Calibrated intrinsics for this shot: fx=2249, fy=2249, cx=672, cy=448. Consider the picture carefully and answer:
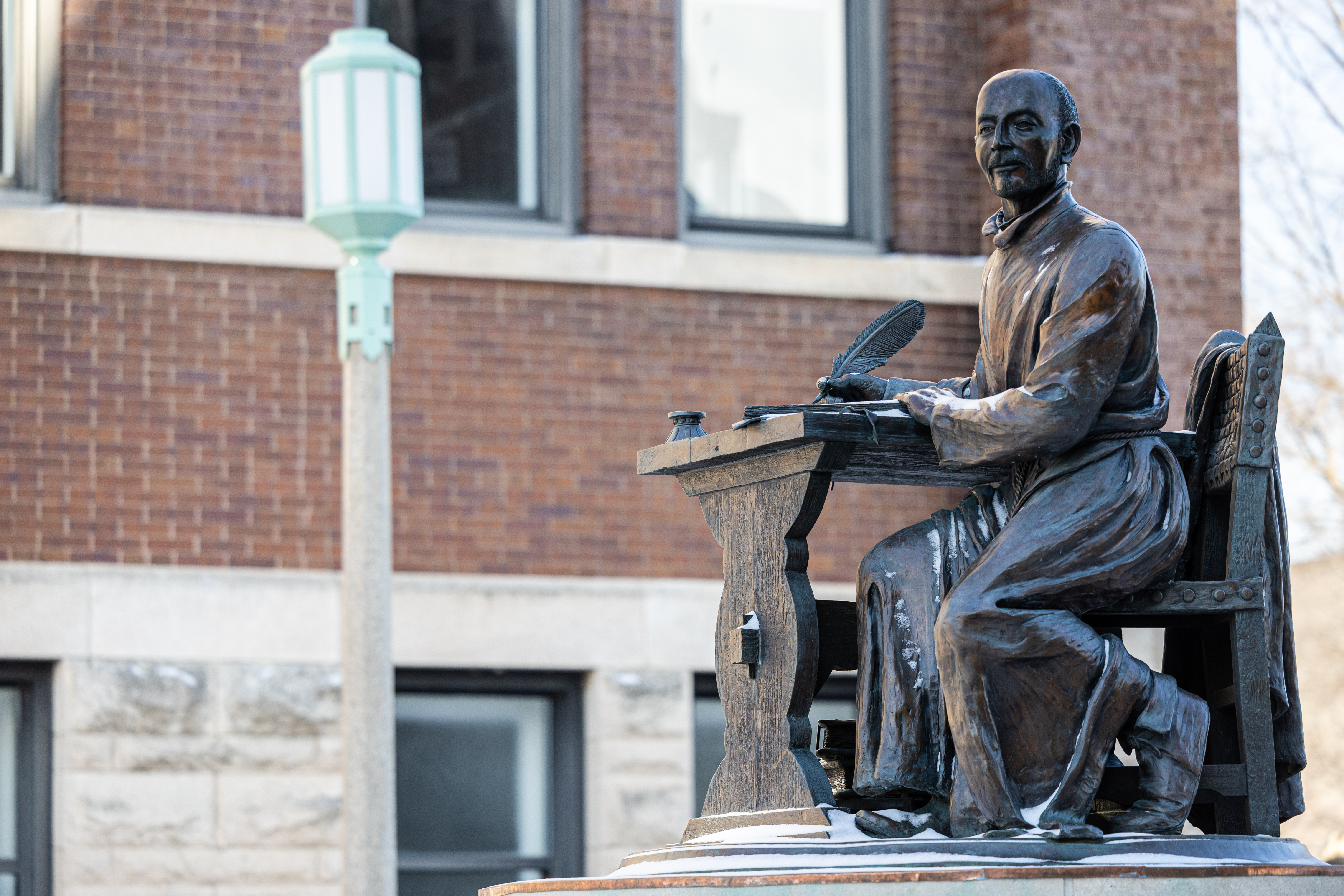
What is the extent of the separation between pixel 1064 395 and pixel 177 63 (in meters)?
6.93

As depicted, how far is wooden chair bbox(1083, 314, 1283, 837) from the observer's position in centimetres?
482

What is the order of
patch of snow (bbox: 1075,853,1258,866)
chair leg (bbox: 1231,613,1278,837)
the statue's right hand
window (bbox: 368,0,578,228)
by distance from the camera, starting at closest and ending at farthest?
patch of snow (bbox: 1075,853,1258,866) → chair leg (bbox: 1231,613,1278,837) → the statue's right hand → window (bbox: 368,0,578,228)

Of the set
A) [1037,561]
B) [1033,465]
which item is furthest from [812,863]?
[1033,465]

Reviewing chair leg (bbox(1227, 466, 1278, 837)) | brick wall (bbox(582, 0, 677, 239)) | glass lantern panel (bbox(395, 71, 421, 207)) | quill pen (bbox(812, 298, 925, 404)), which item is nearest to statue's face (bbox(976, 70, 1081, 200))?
quill pen (bbox(812, 298, 925, 404))

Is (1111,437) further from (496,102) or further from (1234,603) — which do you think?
(496,102)

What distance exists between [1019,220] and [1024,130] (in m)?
0.22

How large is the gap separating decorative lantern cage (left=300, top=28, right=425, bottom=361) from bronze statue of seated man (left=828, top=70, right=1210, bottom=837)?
4.51 m

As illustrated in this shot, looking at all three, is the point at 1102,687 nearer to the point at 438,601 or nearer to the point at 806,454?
the point at 806,454

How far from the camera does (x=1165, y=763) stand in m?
4.70

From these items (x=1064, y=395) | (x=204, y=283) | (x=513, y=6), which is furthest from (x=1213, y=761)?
(x=513, y=6)

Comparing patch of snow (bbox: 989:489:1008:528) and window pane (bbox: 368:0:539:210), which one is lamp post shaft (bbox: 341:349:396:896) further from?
patch of snow (bbox: 989:489:1008:528)

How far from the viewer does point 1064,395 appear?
473cm

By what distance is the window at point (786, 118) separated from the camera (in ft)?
38.5

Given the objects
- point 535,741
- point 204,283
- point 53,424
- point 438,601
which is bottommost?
point 535,741
